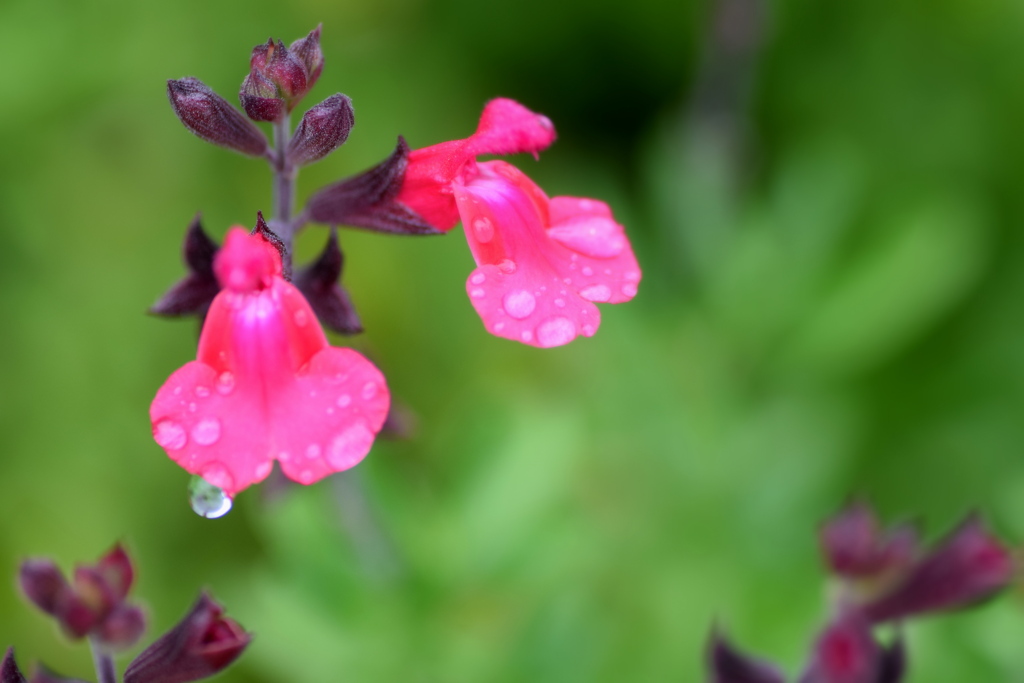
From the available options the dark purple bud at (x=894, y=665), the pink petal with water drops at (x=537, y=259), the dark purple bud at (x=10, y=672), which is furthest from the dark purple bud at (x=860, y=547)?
the dark purple bud at (x=10, y=672)

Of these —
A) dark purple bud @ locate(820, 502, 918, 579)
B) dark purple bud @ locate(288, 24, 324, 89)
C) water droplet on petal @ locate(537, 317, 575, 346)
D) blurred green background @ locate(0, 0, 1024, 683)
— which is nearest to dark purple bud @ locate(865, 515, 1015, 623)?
dark purple bud @ locate(820, 502, 918, 579)

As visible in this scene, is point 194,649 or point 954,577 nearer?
point 194,649

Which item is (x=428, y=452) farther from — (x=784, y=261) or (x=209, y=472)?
(x=209, y=472)

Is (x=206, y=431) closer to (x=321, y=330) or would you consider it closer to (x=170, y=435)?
(x=170, y=435)

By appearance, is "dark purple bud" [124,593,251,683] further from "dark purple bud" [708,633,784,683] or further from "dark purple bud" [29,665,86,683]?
"dark purple bud" [708,633,784,683]

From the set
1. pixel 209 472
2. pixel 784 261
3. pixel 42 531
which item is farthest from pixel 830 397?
pixel 209 472

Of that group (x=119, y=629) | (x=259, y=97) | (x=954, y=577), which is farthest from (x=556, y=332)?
(x=954, y=577)

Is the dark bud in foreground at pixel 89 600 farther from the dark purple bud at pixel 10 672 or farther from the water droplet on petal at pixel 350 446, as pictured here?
the water droplet on petal at pixel 350 446
